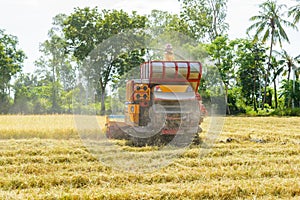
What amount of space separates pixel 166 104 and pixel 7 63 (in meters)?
28.5

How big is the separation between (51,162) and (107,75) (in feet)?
10.7

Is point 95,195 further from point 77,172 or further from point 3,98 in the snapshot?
point 3,98

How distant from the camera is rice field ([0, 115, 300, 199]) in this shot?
15.8 ft

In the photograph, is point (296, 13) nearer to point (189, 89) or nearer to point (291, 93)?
point (291, 93)

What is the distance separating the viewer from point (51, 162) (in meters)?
6.91

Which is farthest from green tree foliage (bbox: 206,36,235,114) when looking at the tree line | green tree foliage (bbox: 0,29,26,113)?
green tree foliage (bbox: 0,29,26,113)

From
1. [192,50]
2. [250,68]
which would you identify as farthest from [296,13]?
[192,50]

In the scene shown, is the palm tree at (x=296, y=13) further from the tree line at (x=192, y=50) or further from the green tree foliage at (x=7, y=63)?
the green tree foliage at (x=7, y=63)

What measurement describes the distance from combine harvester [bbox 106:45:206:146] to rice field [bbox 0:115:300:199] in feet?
2.51

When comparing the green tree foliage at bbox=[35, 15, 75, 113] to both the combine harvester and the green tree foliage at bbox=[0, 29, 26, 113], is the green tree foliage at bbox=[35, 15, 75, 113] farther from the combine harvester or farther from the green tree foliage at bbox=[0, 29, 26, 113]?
the combine harvester

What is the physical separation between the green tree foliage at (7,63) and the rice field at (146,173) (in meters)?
27.1

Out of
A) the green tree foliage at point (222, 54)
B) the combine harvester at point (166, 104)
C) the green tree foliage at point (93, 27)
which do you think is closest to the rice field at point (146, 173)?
the combine harvester at point (166, 104)

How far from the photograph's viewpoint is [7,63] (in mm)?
34406

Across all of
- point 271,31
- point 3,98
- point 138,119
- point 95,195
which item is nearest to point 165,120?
point 138,119
